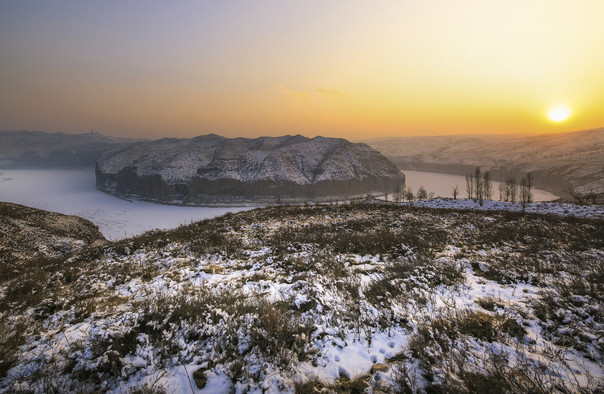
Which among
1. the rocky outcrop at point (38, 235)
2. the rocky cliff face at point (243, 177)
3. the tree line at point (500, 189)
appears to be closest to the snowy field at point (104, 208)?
the rocky cliff face at point (243, 177)

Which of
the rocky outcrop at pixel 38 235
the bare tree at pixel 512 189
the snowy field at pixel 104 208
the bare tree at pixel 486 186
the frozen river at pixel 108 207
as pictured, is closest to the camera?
the rocky outcrop at pixel 38 235

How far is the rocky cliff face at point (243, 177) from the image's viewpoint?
154 metres

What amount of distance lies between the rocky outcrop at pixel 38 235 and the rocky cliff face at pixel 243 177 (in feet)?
392

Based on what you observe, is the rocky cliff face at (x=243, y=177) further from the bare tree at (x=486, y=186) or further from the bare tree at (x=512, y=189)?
the bare tree at (x=512, y=189)

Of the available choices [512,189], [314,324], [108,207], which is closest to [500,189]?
[512,189]

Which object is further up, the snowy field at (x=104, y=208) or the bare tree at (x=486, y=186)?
the bare tree at (x=486, y=186)

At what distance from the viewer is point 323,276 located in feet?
25.8

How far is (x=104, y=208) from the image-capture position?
123000 millimetres

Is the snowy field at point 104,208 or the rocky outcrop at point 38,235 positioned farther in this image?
the snowy field at point 104,208

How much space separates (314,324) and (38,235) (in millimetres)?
29834

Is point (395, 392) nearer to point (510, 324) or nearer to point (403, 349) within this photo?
point (403, 349)

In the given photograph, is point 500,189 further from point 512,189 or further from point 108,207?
point 108,207

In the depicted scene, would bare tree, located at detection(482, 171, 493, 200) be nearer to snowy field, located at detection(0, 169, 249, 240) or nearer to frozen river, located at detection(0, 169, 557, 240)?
frozen river, located at detection(0, 169, 557, 240)

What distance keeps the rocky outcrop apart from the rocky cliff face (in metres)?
120
